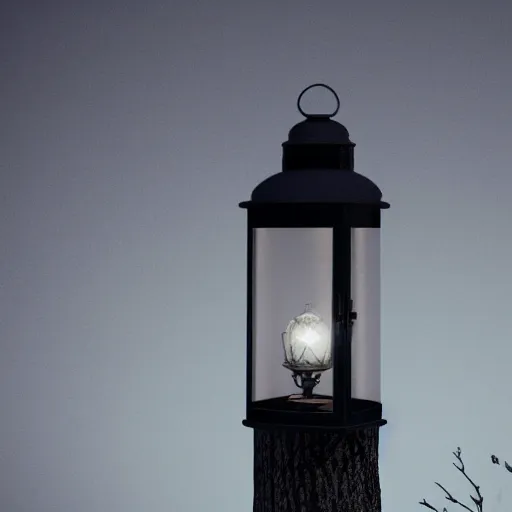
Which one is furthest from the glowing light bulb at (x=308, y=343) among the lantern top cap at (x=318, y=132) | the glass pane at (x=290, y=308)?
the lantern top cap at (x=318, y=132)

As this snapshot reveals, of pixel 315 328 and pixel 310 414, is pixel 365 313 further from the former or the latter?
pixel 310 414

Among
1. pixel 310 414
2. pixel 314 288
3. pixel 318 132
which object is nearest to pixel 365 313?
pixel 314 288

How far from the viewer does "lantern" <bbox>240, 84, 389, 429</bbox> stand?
2299 millimetres

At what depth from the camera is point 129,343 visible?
12.5ft

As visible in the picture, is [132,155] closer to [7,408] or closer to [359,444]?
[7,408]

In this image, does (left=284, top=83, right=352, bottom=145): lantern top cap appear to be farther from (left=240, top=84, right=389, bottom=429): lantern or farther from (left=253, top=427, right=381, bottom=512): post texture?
(left=253, top=427, right=381, bottom=512): post texture

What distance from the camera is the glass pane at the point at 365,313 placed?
2.39m

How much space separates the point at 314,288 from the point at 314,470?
382mm

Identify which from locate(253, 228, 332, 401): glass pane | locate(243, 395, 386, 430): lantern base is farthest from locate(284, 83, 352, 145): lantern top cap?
locate(243, 395, 386, 430): lantern base

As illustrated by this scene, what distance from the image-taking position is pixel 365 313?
243cm

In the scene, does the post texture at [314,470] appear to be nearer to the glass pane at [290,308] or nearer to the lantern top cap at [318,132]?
the glass pane at [290,308]

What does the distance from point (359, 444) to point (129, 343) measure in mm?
1614

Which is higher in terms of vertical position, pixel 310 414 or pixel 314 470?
pixel 310 414

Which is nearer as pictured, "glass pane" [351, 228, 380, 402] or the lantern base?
the lantern base
